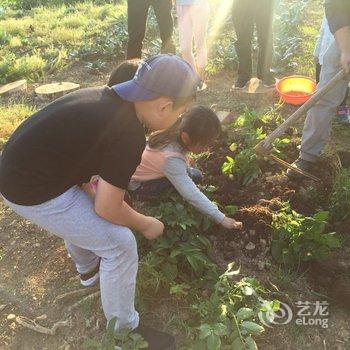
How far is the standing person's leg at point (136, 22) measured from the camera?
14.4ft

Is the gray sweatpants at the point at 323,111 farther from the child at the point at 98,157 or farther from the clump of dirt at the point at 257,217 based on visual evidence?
the child at the point at 98,157

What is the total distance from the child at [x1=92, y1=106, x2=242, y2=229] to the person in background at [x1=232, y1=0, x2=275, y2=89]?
83.3 inches

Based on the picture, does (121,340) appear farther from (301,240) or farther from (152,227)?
(301,240)

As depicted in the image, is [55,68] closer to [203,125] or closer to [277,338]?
[203,125]

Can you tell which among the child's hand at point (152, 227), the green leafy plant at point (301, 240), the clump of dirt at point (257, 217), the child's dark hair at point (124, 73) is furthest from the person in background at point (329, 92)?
the child's hand at point (152, 227)

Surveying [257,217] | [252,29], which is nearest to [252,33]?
[252,29]

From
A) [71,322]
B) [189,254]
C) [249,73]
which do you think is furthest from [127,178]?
[249,73]

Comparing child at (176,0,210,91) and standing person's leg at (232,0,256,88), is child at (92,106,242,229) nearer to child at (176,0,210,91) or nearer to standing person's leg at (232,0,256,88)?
child at (176,0,210,91)

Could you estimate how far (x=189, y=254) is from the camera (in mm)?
2387

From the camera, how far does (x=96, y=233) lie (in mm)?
1808

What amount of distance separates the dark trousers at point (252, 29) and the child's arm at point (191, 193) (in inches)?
92.9

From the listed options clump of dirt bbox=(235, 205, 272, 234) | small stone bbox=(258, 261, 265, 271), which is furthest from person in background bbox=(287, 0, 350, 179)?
small stone bbox=(258, 261, 265, 271)

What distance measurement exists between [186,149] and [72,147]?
43.4 inches

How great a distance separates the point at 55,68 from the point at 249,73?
127 inches
